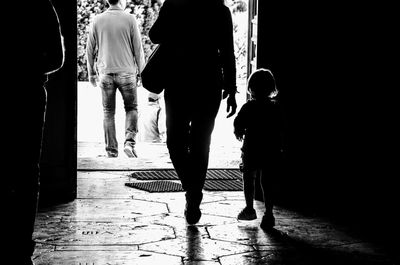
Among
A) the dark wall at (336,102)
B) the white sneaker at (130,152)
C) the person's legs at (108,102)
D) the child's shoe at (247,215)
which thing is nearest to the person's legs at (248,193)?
the child's shoe at (247,215)

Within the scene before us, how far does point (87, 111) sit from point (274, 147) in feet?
32.0

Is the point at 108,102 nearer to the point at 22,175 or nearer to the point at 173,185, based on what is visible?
the point at 173,185

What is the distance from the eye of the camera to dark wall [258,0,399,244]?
16.2ft

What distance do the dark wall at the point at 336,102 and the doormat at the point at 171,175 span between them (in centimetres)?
148

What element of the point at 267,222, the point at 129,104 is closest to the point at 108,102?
the point at 129,104

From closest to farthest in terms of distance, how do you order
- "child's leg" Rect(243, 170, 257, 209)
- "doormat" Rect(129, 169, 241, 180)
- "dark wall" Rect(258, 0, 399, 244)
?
"child's leg" Rect(243, 170, 257, 209), "dark wall" Rect(258, 0, 399, 244), "doormat" Rect(129, 169, 241, 180)

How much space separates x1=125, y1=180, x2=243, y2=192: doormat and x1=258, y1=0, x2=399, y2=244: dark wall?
3.03ft

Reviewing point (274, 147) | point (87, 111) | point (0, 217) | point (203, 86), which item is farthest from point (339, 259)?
point (87, 111)

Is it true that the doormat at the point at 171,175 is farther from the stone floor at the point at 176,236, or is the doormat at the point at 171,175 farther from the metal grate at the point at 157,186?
the stone floor at the point at 176,236

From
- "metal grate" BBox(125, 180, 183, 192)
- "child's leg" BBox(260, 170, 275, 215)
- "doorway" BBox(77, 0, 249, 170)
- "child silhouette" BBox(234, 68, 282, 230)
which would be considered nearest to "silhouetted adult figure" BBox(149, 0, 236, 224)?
"child silhouette" BBox(234, 68, 282, 230)

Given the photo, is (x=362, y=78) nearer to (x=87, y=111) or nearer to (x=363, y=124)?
(x=363, y=124)

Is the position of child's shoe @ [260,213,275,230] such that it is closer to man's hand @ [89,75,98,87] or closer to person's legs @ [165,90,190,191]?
person's legs @ [165,90,190,191]

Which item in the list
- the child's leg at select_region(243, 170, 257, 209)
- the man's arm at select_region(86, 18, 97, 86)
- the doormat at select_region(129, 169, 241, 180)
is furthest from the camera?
the man's arm at select_region(86, 18, 97, 86)

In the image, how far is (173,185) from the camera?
6328mm
